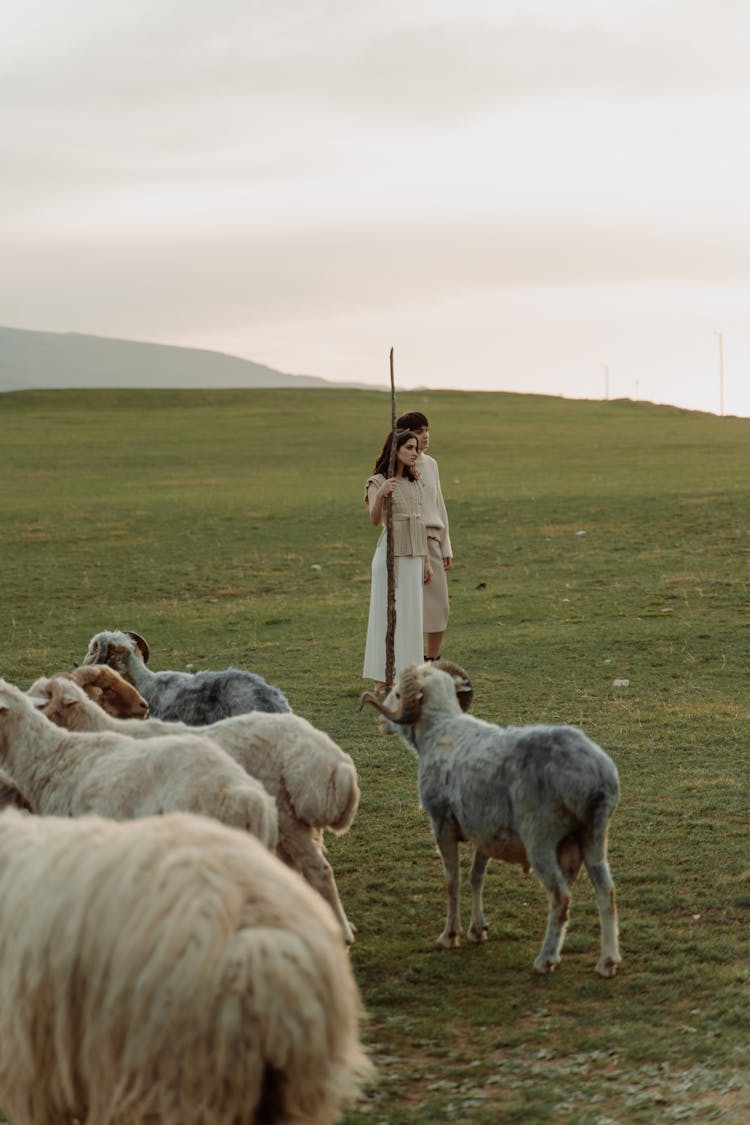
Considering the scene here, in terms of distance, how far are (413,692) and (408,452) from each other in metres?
4.56

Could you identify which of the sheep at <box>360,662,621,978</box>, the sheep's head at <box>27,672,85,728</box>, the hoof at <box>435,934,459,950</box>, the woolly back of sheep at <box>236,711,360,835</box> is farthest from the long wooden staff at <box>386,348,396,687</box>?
the hoof at <box>435,934,459,950</box>

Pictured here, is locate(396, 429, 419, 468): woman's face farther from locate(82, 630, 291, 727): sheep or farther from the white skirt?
locate(82, 630, 291, 727): sheep

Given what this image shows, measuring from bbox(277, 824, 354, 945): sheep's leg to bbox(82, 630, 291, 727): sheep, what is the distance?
1.30m

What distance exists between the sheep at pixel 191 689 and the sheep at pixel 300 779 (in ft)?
3.83

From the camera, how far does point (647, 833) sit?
8398 millimetres

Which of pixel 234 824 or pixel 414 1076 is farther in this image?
pixel 234 824

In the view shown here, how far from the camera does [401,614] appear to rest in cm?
1216

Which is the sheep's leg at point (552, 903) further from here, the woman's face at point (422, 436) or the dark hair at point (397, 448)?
the woman's face at point (422, 436)

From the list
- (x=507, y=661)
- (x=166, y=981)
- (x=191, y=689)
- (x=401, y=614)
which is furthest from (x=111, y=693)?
(x=507, y=661)

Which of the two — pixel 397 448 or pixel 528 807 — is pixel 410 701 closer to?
pixel 528 807

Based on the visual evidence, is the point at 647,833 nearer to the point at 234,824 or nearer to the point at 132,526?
the point at 234,824

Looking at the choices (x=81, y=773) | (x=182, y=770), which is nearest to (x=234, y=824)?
(x=182, y=770)

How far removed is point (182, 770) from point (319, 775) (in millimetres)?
962

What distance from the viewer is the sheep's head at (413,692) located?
7398 mm
